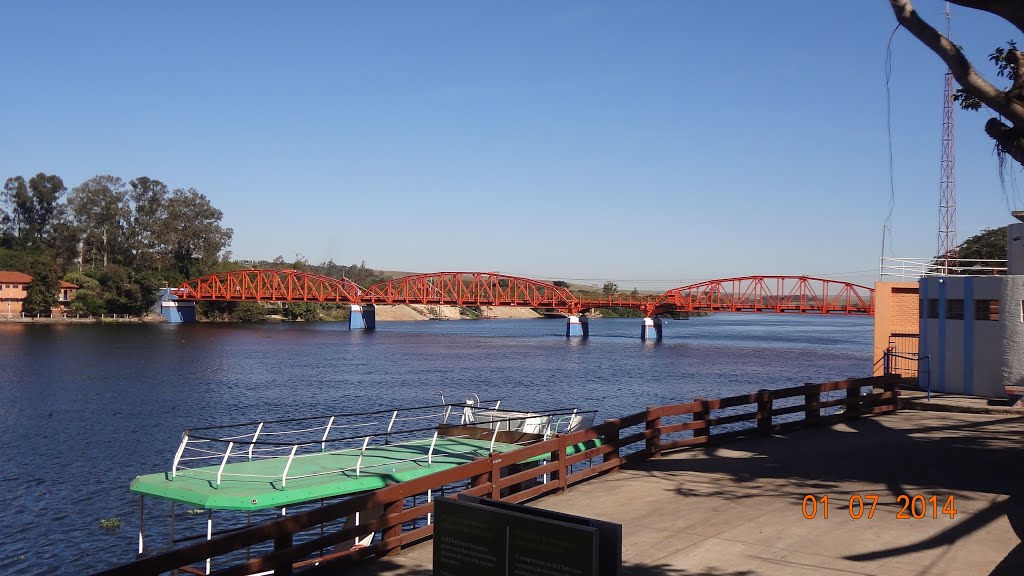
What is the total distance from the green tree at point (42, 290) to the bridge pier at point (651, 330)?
275 feet

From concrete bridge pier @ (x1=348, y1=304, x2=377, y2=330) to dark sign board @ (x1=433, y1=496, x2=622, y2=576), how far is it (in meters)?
138

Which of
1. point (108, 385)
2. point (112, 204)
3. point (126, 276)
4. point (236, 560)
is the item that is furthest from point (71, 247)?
point (236, 560)

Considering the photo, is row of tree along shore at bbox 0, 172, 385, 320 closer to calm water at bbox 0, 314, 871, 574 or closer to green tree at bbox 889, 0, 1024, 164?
calm water at bbox 0, 314, 871, 574

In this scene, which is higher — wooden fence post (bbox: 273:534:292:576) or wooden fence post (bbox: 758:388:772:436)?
wooden fence post (bbox: 758:388:772:436)

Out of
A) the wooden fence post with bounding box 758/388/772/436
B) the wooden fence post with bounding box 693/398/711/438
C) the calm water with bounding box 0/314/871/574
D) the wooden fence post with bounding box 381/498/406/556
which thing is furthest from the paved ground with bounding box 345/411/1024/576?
the calm water with bounding box 0/314/871/574

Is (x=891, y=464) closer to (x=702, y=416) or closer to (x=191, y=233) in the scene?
(x=702, y=416)

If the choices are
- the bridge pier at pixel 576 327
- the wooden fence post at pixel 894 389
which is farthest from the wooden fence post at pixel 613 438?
the bridge pier at pixel 576 327

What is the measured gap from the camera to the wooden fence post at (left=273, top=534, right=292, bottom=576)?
925 centimetres

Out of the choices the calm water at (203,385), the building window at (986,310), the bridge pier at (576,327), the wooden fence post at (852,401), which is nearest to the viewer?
the wooden fence post at (852,401)

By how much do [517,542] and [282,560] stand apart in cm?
376

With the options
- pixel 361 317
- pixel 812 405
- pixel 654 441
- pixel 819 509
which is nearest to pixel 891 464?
pixel 819 509

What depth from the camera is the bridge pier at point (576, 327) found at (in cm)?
12975

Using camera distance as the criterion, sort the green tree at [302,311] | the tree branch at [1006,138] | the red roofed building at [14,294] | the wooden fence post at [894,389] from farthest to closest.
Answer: the green tree at [302,311] < the red roofed building at [14,294] < the wooden fence post at [894,389] < the tree branch at [1006,138]

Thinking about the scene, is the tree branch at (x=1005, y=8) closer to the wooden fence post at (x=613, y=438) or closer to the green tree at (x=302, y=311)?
the wooden fence post at (x=613, y=438)
